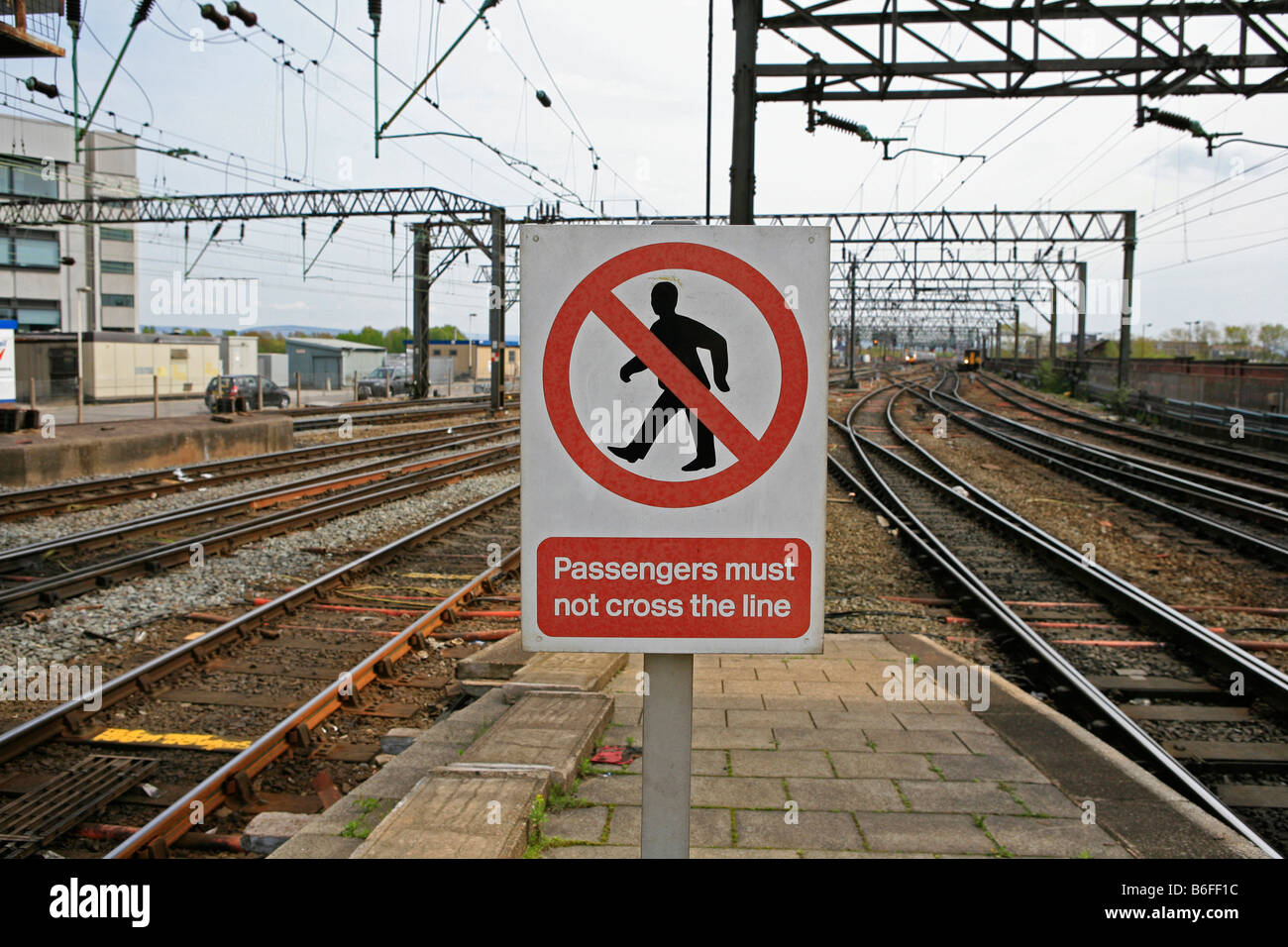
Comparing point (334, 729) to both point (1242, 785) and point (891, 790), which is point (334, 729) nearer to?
point (891, 790)

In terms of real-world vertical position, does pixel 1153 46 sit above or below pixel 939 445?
above

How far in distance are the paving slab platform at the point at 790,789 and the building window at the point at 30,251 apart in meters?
59.1

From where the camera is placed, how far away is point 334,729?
5.79 metres

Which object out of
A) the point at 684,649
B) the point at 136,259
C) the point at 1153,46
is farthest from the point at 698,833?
the point at 136,259

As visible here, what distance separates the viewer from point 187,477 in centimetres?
1684

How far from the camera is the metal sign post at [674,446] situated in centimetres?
161

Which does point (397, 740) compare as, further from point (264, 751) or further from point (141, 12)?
A: point (141, 12)

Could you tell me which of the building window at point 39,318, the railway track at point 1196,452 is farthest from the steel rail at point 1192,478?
the building window at point 39,318

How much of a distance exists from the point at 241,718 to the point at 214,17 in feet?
38.2

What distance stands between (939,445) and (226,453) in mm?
17460

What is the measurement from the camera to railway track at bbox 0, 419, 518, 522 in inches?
543

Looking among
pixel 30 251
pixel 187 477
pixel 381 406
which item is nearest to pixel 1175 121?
pixel 187 477

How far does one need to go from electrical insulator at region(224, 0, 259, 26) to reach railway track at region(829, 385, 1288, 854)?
1192 cm

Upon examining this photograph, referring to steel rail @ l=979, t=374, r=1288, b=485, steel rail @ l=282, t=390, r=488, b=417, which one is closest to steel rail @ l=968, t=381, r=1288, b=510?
steel rail @ l=979, t=374, r=1288, b=485
